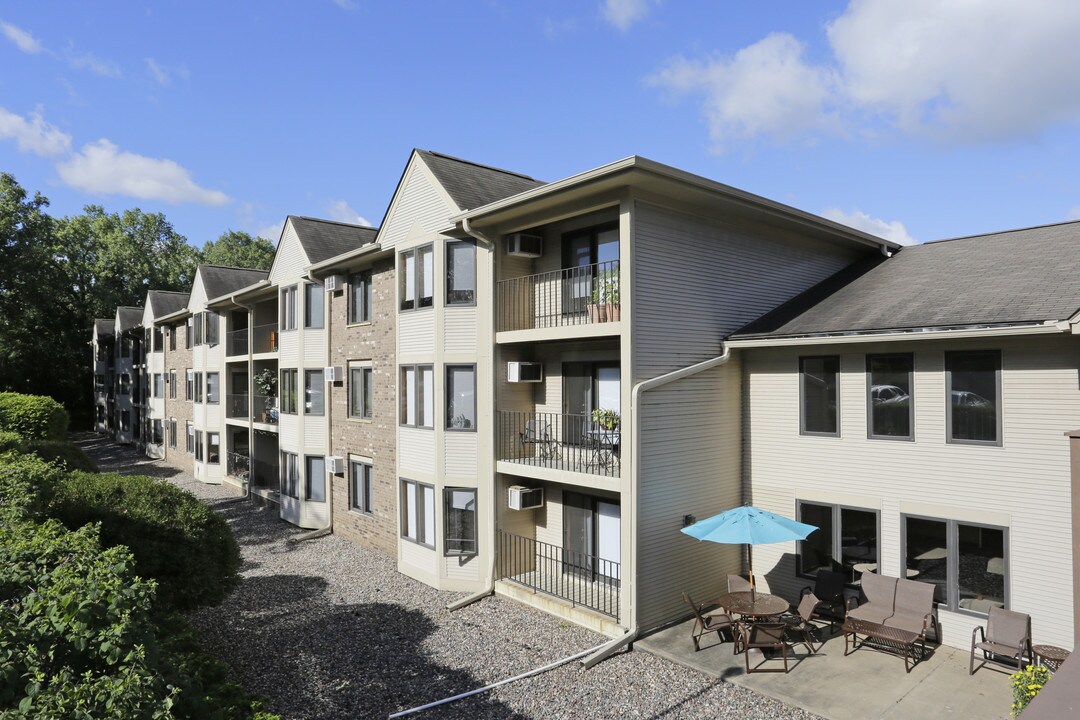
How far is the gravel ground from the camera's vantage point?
8.66 m

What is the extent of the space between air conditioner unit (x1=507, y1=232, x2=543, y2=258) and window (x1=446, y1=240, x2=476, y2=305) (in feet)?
3.11

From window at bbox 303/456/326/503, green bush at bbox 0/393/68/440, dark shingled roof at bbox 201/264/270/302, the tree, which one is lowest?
window at bbox 303/456/326/503

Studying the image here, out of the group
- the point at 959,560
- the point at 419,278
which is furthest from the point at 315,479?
the point at 959,560

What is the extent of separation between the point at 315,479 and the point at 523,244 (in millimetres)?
11070

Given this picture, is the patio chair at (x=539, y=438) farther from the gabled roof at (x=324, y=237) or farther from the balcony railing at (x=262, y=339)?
the balcony railing at (x=262, y=339)

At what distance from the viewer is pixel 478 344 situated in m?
13.4

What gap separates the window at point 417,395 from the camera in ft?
46.4

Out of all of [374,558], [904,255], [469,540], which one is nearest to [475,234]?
[469,540]

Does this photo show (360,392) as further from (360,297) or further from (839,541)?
(839,541)

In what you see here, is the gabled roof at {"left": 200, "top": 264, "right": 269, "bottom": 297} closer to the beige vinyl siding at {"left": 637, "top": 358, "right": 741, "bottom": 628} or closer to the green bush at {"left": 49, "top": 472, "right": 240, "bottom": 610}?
the green bush at {"left": 49, "top": 472, "right": 240, "bottom": 610}

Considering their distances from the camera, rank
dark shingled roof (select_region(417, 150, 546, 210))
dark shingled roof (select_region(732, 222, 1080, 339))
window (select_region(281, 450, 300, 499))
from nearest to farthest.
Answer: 1. dark shingled roof (select_region(732, 222, 1080, 339))
2. dark shingled roof (select_region(417, 150, 546, 210))
3. window (select_region(281, 450, 300, 499))

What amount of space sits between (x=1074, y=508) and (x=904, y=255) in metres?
7.22

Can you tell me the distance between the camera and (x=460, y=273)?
540 inches

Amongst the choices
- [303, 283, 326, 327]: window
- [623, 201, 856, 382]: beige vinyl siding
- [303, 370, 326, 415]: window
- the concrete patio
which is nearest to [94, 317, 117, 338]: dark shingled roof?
[303, 283, 326, 327]: window
